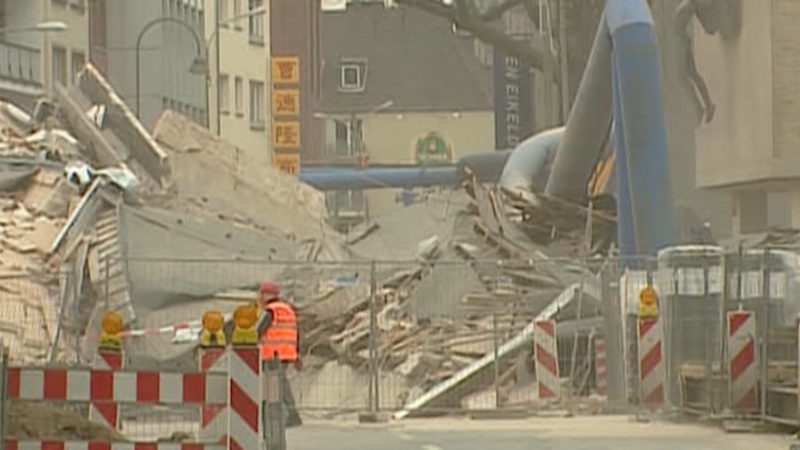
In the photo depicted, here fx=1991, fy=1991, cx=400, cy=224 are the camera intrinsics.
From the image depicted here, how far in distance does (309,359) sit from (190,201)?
347 inches

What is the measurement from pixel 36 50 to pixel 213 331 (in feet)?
188

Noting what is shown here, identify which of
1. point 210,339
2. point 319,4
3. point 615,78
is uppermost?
point 319,4

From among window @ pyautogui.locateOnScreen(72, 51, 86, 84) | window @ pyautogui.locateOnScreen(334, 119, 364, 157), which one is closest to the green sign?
window @ pyautogui.locateOnScreen(334, 119, 364, 157)

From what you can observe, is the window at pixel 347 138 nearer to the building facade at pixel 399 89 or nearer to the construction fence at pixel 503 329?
the building facade at pixel 399 89

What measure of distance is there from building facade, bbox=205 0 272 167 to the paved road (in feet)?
223

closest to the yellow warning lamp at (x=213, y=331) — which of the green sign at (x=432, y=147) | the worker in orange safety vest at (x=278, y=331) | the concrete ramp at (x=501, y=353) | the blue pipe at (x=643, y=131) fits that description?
the worker in orange safety vest at (x=278, y=331)

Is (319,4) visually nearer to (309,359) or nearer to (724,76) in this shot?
(724,76)

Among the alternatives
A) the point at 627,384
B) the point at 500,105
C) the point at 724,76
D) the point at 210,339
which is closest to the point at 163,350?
A: the point at 627,384

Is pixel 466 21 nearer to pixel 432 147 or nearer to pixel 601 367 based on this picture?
pixel 601 367

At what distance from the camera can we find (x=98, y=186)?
107 feet

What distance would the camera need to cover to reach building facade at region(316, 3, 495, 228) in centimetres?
12181

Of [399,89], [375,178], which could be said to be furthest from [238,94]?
[399,89]

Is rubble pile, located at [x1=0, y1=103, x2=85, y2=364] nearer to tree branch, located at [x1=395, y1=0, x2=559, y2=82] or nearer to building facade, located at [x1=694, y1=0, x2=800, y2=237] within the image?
building facade, located at [x1=694, y1=0, x2=800, y2=237]

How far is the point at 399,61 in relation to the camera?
131500mm
